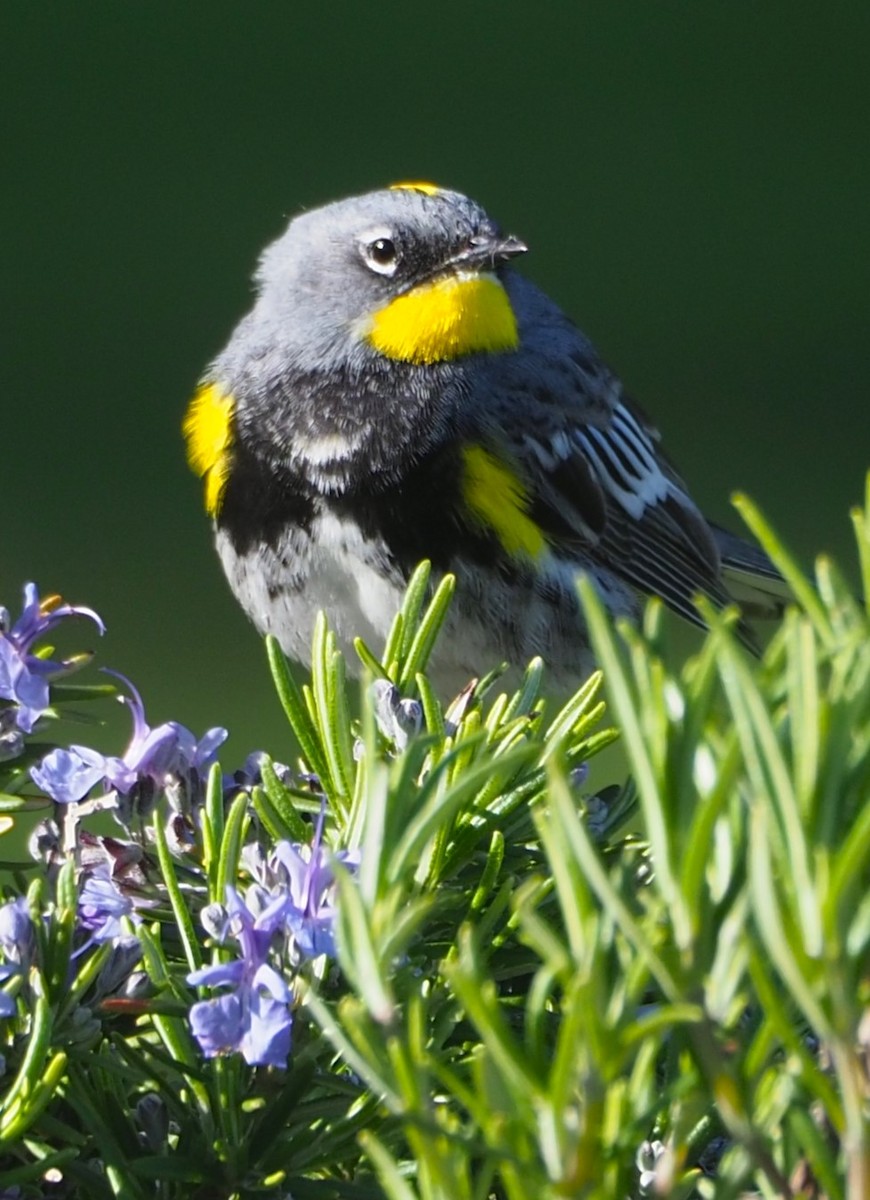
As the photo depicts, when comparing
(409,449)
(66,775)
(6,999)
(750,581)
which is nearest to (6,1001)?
(6,999)

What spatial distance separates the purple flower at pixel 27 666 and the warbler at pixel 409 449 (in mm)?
1124

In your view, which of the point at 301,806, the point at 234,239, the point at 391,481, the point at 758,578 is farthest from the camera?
the point at 234,239

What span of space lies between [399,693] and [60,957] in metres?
0.17

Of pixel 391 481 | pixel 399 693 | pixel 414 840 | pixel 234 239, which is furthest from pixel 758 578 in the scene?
pixel 234 239

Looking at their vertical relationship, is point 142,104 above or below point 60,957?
A: above

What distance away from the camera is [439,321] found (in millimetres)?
1938

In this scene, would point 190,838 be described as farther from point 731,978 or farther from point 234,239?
point 234,239

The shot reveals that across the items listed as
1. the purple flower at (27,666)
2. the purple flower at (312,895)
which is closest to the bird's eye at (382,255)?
the purple flower at (27,666)

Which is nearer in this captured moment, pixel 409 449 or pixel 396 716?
pixel 396 716

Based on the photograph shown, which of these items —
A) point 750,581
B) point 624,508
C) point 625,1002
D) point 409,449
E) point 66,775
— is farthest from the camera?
point 750,581

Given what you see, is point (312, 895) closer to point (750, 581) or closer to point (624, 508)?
point (624, 508)

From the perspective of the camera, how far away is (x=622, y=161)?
21.0 ft

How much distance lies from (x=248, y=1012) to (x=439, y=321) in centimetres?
154

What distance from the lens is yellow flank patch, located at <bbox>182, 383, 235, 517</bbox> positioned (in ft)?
6.15
